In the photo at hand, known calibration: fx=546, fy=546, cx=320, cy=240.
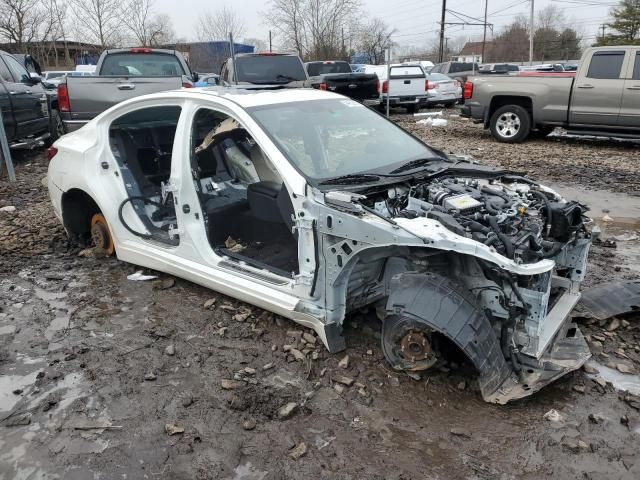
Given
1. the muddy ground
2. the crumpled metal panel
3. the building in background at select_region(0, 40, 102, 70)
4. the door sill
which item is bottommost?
the muddy ground

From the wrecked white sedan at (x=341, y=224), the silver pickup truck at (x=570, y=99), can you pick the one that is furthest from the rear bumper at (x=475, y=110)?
the wrecked white sedan at (x=341, y=224)

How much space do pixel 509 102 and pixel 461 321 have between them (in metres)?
10.2

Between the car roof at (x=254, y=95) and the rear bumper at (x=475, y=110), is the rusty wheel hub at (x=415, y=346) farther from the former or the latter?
the rear bumper at (x=475, y=110)

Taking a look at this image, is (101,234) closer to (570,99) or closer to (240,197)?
(240,197)

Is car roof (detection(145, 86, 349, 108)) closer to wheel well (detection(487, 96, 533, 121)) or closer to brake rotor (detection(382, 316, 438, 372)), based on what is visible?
brake rotor (detection(382, 316, 438, 372))

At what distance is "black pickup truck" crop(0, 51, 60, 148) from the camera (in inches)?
353

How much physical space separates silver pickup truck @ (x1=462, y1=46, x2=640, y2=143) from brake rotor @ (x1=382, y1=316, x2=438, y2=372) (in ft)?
30.8

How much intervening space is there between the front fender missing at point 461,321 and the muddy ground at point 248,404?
0.23 m

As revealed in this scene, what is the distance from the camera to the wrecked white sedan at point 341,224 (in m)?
2.88

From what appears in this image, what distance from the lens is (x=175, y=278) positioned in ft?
15.5

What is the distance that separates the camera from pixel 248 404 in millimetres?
3055

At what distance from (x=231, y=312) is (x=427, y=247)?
5.89ft

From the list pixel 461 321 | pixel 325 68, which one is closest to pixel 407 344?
pixel 461 321

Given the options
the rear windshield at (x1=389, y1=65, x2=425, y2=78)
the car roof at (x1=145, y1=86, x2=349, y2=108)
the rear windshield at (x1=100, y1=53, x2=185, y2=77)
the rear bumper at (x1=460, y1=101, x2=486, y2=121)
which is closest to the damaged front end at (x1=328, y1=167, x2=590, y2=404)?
the car roof at (x1=145, y1=86, x2=349, y2=108)
